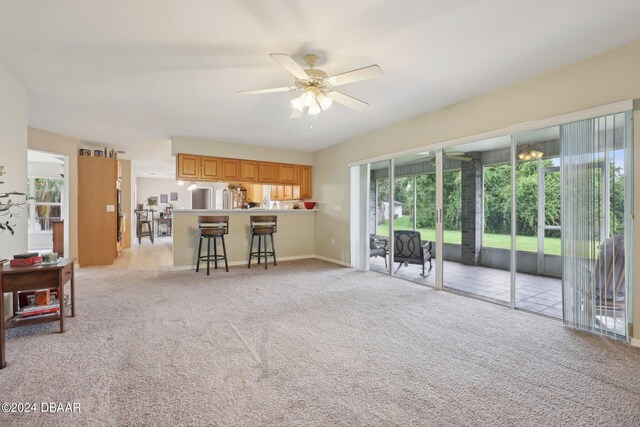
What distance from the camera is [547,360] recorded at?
2.09 metres

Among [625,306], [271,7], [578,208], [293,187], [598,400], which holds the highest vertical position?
[271,7]

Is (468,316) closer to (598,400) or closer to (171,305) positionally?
(598,400)

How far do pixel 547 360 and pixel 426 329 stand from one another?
2.86 feet

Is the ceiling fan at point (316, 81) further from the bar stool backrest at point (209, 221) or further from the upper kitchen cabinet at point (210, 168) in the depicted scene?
the upper kitchen cabinet at point (210, 168)

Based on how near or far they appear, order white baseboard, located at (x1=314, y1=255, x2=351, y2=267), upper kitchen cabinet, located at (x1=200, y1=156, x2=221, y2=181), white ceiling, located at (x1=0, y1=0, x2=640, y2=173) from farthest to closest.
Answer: white baseboard, located at (x1=314, y1=255, x2=351, y2=267) → upper kitchen cabinet, located at (x1=200, y1=156, x2=221, y2=181) → white ceiling, located at (x1=0, y1=0, x2=640, y2=173)

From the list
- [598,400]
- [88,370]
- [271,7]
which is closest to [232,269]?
[88,370]

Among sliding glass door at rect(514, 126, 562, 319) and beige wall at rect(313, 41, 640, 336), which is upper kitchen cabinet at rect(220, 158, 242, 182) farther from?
sliding glass door at rect(514, 126, 562, 319)

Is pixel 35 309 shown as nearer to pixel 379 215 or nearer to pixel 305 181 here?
pixel 379 215

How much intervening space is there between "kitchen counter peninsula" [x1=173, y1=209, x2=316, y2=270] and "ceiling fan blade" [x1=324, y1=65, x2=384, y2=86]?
377 centimetres

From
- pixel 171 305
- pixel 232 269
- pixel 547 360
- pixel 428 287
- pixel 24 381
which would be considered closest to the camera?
pixel 24 381

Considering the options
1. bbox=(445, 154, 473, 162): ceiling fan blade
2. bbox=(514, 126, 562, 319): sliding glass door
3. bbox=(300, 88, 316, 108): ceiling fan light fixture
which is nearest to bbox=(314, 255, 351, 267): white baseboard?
bbox=(445, 154, 473, 162): ceiling fan blade

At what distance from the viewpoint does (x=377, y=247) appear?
209 inches

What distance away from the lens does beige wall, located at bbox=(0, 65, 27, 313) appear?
8.93 feet

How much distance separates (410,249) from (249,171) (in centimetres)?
353
